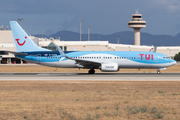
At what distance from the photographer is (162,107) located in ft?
56.5

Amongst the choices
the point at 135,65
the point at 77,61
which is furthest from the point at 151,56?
the point at 77,61

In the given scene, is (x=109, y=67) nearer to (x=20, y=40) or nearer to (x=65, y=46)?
(x=20, y=40)

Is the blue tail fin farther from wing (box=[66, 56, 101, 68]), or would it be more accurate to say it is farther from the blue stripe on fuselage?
wing (box=[66, 56, 101, 68])

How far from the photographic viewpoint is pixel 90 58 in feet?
146

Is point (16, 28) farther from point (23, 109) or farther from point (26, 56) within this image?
point (23, 109)

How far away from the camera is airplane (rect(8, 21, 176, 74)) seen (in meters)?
43.4

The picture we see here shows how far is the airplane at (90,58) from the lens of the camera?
4338cm

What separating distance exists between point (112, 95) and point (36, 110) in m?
7.94

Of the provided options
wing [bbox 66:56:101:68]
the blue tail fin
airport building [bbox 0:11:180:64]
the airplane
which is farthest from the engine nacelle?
airport building [bbox 0:11:180:64]

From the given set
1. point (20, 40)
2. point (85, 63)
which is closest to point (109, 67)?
point (85, 63)

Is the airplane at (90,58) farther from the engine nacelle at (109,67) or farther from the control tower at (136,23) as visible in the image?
the control tower at (136,23)

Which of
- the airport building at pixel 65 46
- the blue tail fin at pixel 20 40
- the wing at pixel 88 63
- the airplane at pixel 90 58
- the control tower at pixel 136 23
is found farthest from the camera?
the control tower at pixel 136 23

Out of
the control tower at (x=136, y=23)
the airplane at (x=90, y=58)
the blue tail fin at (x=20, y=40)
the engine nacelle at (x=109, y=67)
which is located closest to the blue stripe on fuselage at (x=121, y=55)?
the airplane at (x=90, y=58)

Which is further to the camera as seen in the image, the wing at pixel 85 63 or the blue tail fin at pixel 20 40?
the blue tail fin at pixel 20 40
